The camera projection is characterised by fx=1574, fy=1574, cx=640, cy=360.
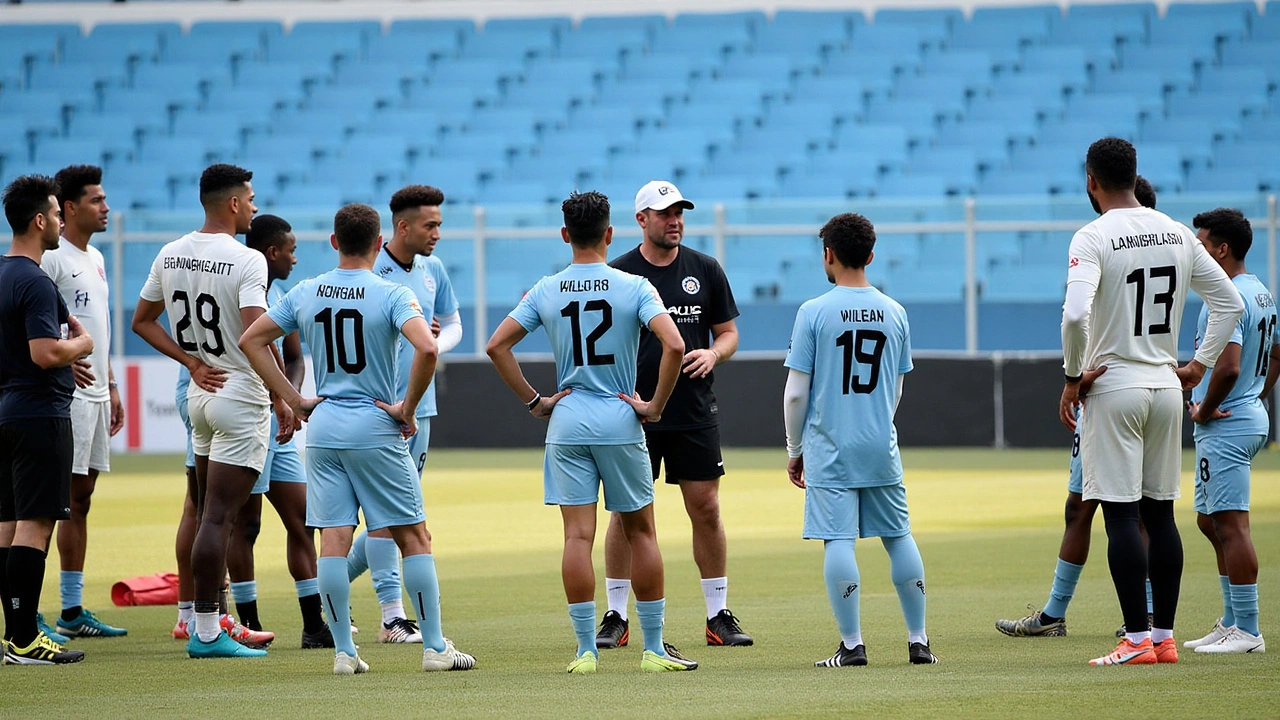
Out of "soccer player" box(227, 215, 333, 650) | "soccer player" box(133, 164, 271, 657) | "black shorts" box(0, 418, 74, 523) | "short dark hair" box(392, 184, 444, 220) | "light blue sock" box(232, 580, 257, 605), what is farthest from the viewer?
"short dark hair" box(392, 184, 444, 220)

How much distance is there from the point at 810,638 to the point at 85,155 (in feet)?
85.3

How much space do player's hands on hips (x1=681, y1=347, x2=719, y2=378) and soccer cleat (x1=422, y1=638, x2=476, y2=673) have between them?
5.69 ft

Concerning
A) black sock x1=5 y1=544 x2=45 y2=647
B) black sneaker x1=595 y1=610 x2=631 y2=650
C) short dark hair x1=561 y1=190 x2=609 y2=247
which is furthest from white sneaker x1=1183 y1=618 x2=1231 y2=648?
black sock x1=5 y1=544 x2=45 y2=647

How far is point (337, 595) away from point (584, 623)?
1.12 metres

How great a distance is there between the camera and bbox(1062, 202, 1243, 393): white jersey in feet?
22.8

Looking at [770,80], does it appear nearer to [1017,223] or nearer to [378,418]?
[1017,223]

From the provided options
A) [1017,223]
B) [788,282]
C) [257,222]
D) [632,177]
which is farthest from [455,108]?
[257,222]

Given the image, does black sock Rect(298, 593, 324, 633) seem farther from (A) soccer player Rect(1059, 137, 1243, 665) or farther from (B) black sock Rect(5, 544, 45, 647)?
(A) soccer player Rect(1059, 137, 1243, 665)

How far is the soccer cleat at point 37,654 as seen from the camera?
7.60 metres

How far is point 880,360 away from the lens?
7.11m

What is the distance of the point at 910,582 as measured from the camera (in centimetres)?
707

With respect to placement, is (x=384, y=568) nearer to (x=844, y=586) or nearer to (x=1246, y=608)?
(x=844, y=586)

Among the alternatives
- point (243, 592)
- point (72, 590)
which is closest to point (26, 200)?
point (72, 590)

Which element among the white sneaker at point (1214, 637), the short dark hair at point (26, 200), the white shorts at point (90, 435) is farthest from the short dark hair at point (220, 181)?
the white sneaker at point (1214, 637)
